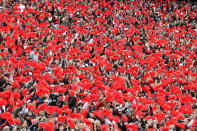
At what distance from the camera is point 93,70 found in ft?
20.7

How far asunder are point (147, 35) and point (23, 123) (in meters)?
5.93

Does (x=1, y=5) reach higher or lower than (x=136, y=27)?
higher

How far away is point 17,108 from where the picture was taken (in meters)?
4.46

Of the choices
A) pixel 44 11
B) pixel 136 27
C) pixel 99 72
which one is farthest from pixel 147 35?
pixel 99 72

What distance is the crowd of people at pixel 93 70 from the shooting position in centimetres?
462

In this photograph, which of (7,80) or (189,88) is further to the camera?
(189,88)

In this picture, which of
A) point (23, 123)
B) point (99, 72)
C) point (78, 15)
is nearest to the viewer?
point (23, 123)

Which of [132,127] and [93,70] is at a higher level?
[93,70]

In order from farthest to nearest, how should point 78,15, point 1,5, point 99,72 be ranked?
point 78,15, point 1,5, point 99,72

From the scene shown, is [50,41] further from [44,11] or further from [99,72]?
[44,11]

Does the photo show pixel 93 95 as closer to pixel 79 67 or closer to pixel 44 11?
pixel 79 67

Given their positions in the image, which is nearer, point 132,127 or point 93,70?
point 132,127

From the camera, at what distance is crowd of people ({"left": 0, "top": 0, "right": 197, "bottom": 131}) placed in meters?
4.62

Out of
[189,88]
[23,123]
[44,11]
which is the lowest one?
[189,88]
